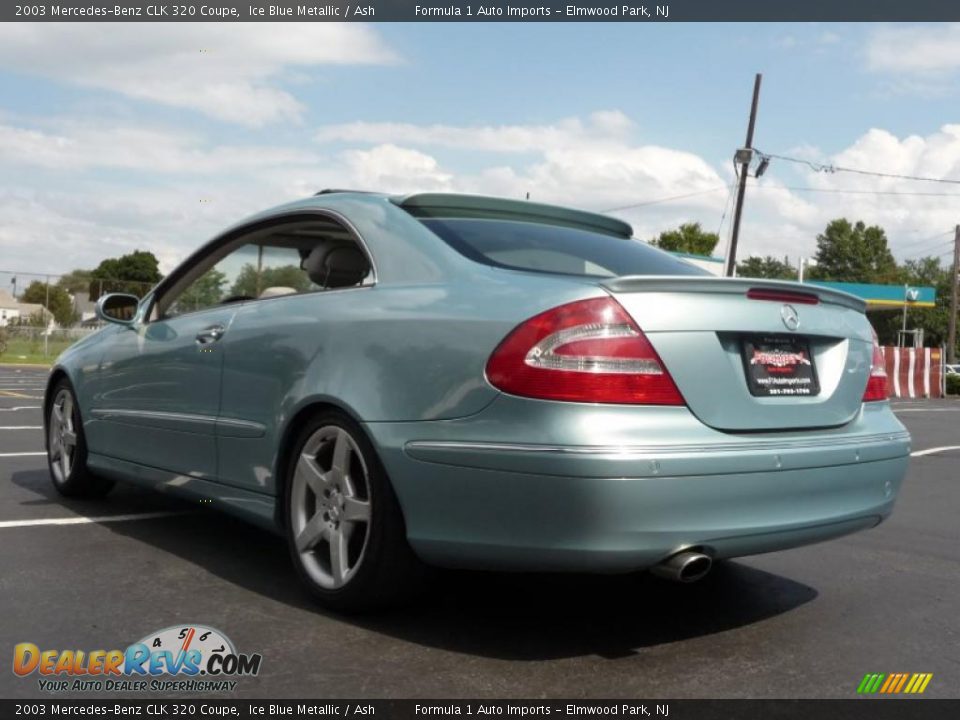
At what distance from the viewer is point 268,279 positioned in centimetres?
452

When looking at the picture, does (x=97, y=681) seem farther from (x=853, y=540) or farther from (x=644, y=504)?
Result: (x=853, y=540)

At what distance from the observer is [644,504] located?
2975 mm

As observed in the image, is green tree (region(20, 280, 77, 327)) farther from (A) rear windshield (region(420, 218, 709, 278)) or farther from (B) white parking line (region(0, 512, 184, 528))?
(A) rear windshield (region(420, 218, 709, 278))

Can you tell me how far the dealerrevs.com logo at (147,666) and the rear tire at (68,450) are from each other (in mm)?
2653

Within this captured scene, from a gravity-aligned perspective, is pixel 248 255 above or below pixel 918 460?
above

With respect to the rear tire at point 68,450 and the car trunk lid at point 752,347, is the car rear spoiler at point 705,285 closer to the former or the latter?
the car trunk lid at point 752,347

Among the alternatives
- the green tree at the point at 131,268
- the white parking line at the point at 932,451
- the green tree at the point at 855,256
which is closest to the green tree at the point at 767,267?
the green tree at the point at 855,256

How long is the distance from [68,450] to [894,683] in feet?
14.9

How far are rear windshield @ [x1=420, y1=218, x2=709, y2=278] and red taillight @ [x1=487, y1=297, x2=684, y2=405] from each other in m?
0.41

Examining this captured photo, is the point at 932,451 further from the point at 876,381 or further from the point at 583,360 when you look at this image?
the point at 583,360

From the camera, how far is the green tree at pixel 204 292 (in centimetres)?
486

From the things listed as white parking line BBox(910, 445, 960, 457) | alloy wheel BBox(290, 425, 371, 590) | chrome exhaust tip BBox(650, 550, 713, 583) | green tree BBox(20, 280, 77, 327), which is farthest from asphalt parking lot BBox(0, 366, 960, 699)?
green tree BBox(20, 280, 77, 327)
